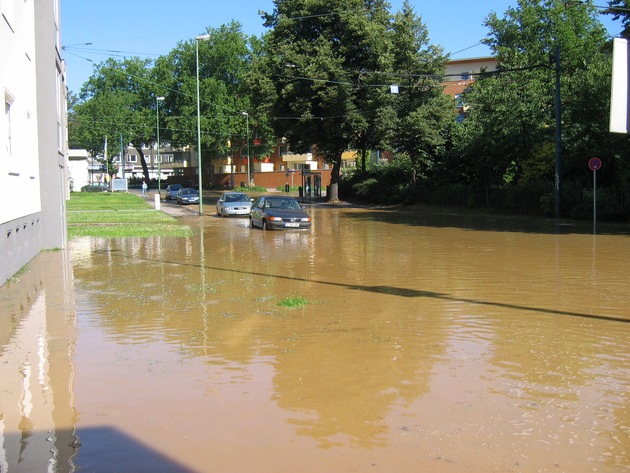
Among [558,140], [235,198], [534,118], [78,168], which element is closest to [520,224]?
[558,140]

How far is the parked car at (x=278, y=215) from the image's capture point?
2597 cm

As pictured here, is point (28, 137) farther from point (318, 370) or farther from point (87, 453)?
point (87, 453)

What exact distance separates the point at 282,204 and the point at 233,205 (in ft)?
29.7

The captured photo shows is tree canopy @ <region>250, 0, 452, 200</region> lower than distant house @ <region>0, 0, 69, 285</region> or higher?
higher

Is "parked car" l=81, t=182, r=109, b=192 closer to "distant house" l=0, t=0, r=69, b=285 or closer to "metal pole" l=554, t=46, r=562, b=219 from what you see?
"metal pole" l=554, t=46, r=562, b=219

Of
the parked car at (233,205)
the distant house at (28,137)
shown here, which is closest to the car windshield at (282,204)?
the parked car at (233,205)

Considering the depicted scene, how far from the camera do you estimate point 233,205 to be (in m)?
36.2

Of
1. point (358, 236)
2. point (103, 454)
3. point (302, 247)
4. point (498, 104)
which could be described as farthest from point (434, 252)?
point (498, 104)

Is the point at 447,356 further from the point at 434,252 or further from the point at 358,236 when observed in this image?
the point at 358,236

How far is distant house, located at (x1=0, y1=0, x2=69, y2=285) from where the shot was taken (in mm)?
12844

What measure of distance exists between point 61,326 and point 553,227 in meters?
21.7

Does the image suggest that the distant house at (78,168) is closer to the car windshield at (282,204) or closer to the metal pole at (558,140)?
the car windshield at (282,204)

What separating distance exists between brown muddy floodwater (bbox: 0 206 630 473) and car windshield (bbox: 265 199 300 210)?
12.7 meters

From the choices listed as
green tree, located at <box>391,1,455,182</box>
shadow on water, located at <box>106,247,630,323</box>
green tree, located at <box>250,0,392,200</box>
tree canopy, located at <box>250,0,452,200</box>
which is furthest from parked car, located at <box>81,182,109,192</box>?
shadow on water, located at <box>106,247,630,323</box>
